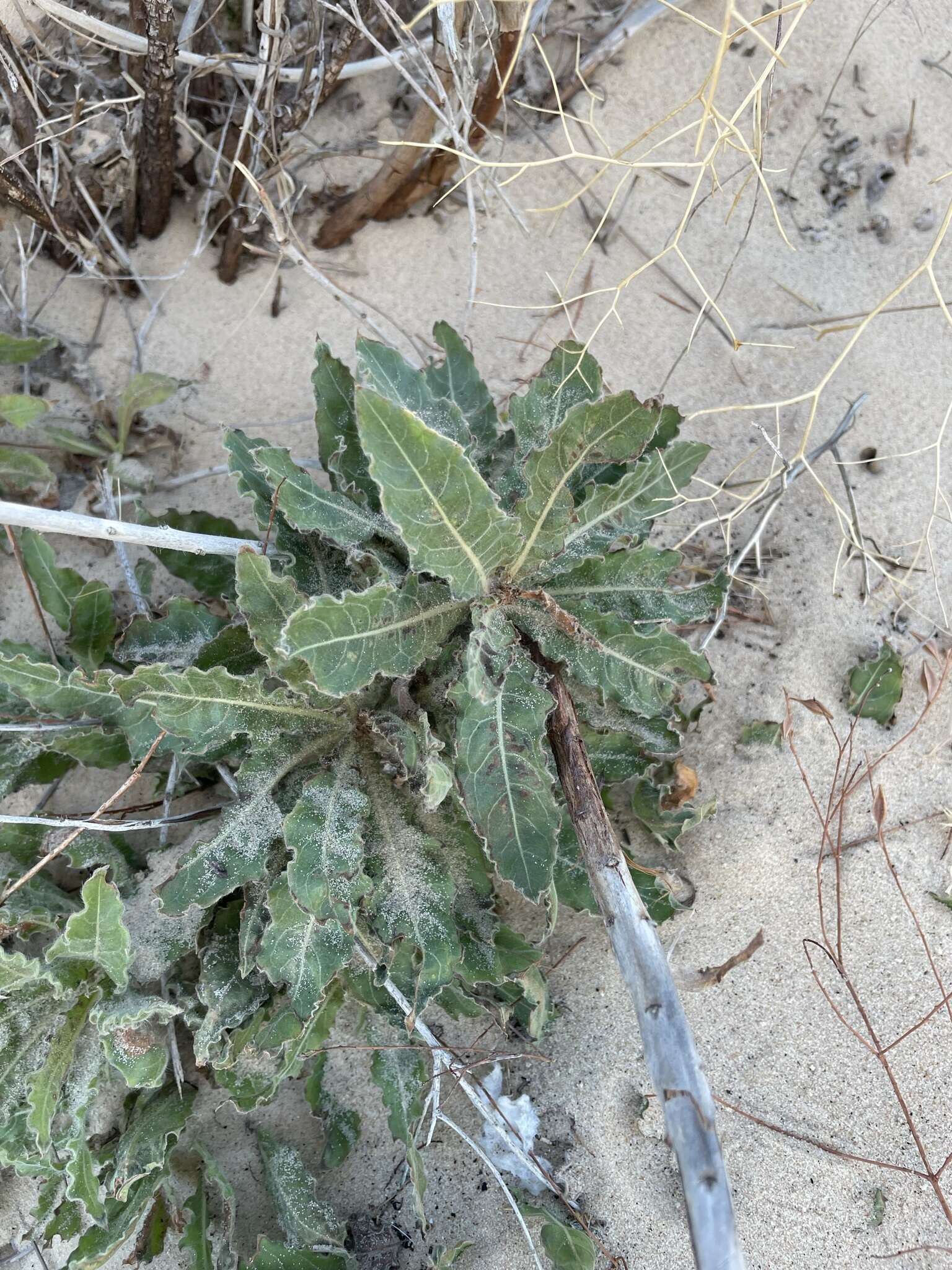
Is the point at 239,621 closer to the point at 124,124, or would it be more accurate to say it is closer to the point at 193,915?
the point at 193,915

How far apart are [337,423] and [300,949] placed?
955 millimetres

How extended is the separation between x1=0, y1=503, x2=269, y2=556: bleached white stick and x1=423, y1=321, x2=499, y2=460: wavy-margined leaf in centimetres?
48

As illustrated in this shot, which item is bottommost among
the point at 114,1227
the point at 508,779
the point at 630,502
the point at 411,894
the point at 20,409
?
the point at 114,1227

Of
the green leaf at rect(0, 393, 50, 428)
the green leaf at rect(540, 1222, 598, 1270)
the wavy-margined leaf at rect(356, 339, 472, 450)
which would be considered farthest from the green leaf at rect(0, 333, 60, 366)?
the green leaf at rect(540, 1222, 598, 1270)

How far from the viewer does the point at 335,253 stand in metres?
2.49

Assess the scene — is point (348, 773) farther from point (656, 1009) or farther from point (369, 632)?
point (656, 1009)

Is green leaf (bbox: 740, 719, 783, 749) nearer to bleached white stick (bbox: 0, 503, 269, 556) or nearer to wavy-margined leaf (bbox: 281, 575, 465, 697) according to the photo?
wavy-margined leaf (bbox: 281, 575, 465, 697)

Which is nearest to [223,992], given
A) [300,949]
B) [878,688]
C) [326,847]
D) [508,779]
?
[300,949]

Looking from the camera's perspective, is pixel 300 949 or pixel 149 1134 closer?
pixel 300 949

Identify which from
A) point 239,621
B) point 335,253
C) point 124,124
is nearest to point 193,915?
point 239,621

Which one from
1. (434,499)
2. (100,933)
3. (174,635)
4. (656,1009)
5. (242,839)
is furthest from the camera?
(174,635)

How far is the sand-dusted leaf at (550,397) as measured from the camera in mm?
1899

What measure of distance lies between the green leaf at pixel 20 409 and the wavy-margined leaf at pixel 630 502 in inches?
47.1

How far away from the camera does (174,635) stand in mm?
1951
